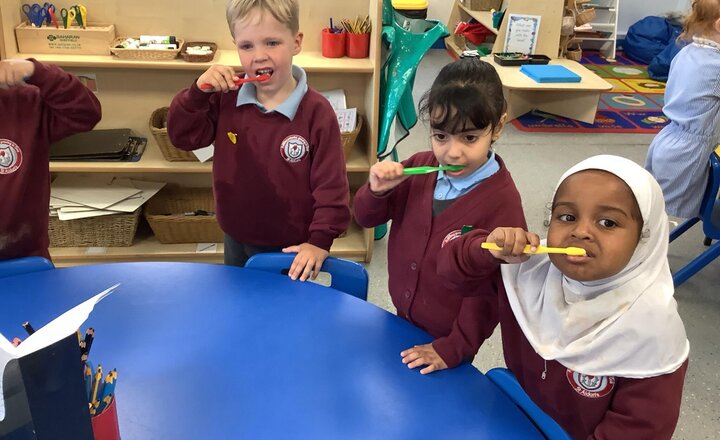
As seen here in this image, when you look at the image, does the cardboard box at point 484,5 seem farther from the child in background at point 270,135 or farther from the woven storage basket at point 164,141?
the child in background at point 270,135

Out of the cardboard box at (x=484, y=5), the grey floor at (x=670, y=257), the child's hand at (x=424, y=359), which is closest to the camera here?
the child's hand at (x=424, y=359)

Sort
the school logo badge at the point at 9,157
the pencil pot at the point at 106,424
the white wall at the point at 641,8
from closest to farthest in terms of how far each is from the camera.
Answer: the pencil pot at the point at 106,424 → the school logo badge at the point at 9,157 → the white wall at the point at 641,8

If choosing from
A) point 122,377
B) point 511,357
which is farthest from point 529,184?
point 122,377

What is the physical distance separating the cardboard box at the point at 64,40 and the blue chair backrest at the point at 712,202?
2.30m

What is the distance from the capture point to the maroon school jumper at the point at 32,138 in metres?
1.47

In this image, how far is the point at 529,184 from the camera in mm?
3385

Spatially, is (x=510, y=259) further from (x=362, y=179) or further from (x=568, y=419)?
(x=362, y=179)

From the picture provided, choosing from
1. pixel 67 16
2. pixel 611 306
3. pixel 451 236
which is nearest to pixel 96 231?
pixel 67 16

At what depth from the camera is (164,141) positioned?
236 centimetres

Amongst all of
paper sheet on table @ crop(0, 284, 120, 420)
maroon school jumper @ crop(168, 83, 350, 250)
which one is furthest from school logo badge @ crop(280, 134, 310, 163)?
paper sheet on table @ crop(0, 284, 120, 420)

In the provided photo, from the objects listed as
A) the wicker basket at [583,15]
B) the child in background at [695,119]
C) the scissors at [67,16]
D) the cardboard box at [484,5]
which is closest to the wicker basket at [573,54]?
the wicker basket at [583,15]

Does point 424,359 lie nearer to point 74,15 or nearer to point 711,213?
point 711,213

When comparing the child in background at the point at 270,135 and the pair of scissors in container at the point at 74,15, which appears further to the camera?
the pair of scissors in container at the point at 74,15

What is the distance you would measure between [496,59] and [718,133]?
227 centimetres
